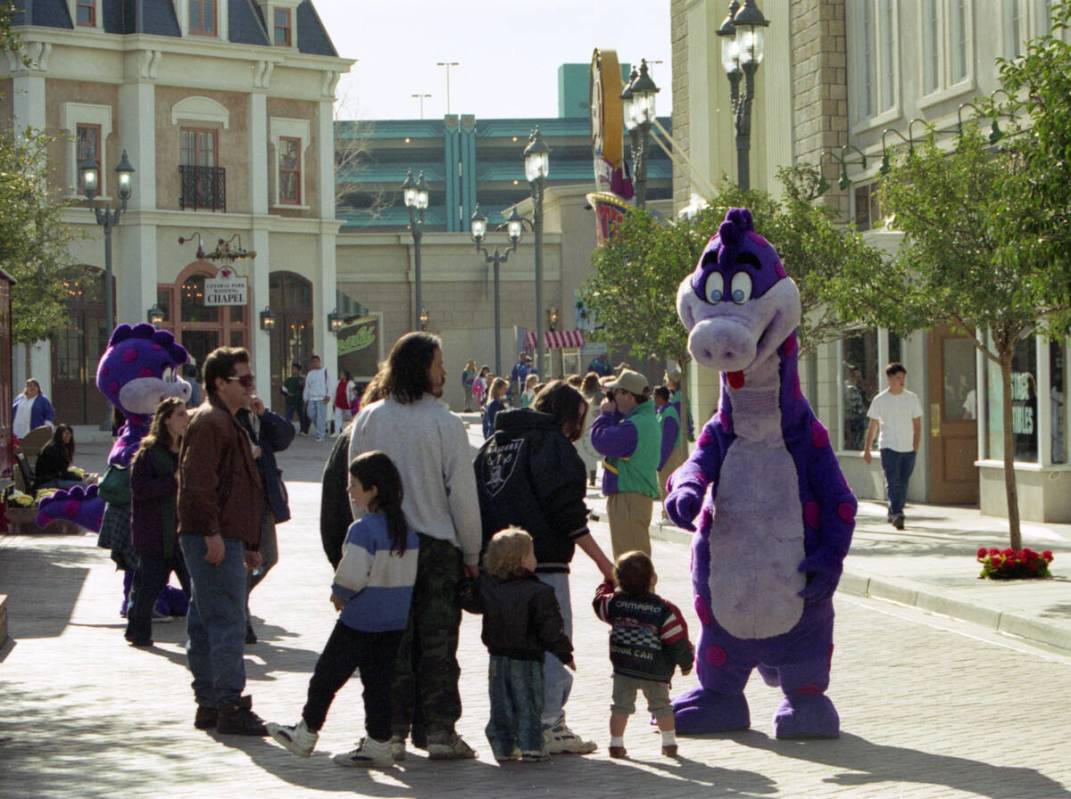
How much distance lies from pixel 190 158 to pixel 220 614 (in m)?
42.9

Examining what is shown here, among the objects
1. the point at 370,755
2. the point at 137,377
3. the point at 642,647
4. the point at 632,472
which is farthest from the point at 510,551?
the point at 137,377

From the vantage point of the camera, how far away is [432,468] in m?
8.83

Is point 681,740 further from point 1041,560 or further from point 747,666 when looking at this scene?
point 1041,560

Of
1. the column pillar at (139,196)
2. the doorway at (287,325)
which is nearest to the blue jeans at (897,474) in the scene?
the column pillar at (139,196)

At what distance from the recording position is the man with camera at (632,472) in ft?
48.4

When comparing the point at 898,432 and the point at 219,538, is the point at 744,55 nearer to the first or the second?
the point at 898,432

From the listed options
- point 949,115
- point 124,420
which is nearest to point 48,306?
point 949,115

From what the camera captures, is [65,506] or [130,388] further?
[65,506]

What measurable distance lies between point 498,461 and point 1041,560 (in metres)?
7.97

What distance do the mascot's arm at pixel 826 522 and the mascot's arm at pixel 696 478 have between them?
460 millimetres

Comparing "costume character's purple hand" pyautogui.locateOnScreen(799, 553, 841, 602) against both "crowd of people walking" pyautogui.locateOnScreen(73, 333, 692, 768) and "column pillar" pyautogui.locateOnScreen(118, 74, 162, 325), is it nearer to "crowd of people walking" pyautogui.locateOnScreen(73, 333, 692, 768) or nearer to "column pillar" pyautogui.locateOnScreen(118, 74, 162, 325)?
"crowd of people walking" pyautogui.locateOnScreen(73, 333, 692, 768)

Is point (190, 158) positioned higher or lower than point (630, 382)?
higher

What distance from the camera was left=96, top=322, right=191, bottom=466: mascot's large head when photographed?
14.7 metres

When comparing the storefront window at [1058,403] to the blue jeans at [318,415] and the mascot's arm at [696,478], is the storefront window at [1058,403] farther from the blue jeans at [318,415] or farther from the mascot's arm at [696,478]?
the blue jeans at [318,415]
